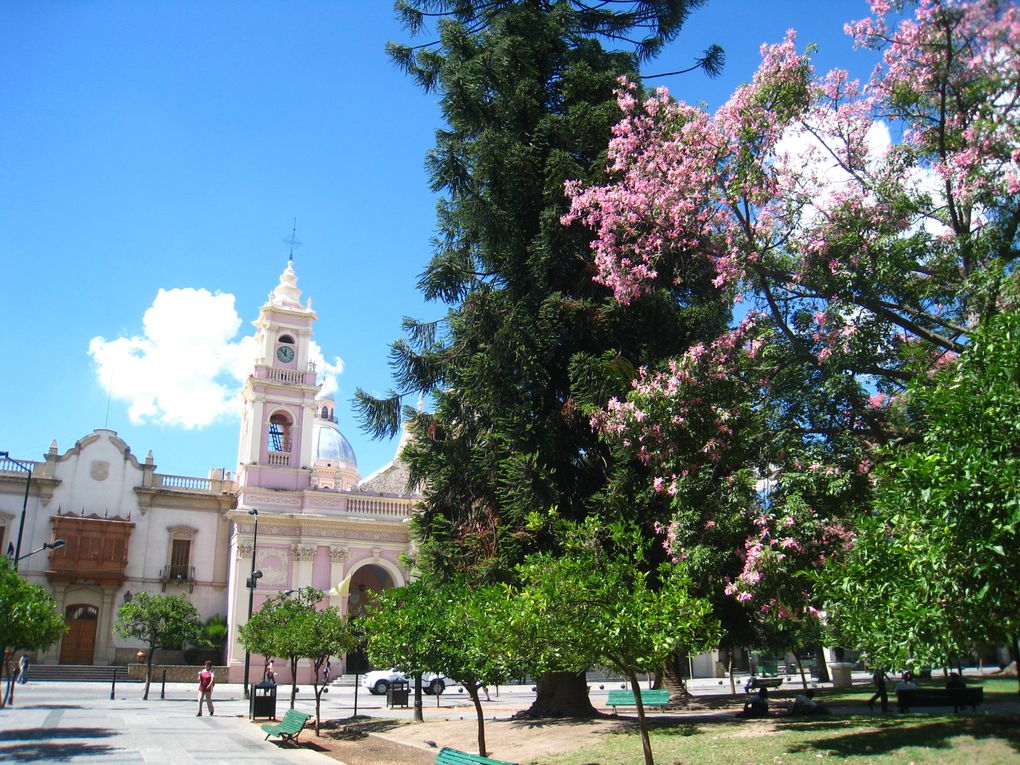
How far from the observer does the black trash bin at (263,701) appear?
22.1m

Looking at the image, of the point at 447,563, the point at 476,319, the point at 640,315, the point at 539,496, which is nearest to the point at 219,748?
the point at 447,563

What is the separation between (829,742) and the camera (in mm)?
12102

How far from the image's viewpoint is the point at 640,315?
57.7 ft

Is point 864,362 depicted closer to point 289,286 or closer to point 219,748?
point 219,748

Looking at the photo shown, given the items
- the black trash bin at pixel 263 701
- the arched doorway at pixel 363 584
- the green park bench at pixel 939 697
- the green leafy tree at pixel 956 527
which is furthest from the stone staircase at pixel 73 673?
the green leafy tree at pixel 956 527

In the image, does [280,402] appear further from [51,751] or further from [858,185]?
[858,185]

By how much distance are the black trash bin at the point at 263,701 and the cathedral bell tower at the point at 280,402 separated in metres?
24.2

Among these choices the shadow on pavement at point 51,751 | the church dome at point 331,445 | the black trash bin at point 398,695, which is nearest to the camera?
the shadow on pavement at point 51,751

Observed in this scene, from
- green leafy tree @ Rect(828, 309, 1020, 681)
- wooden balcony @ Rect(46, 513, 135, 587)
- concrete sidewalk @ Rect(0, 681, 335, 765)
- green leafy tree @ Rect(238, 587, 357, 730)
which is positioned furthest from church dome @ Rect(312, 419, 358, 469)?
green leafy tree @ Rect(828, 309, 1020, 681)

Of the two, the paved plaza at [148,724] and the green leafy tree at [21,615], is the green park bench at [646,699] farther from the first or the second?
the green leafy tree at [21,615]

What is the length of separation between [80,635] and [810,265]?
42978mm

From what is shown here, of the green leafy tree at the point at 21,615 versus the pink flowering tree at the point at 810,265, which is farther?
the green leafy tree at the point at 21,615

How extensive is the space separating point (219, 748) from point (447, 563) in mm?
5962

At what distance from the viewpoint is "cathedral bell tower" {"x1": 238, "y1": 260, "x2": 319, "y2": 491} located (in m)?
46.5
